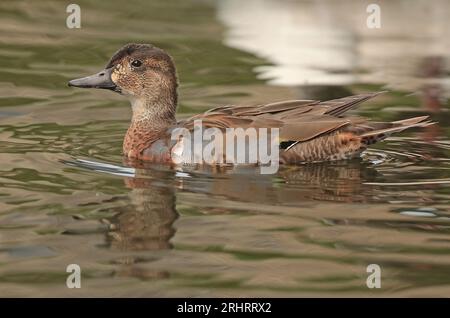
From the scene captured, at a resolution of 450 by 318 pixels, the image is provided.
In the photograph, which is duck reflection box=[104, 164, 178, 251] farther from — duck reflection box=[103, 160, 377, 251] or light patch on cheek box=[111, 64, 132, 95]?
light patch on cheek box=[111, 64, 132, 95]

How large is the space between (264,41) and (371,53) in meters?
1.18

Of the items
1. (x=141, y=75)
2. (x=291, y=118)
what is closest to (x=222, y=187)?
(x=291, y=118)

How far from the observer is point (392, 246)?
6.90m

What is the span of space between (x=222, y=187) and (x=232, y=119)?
0.83 m

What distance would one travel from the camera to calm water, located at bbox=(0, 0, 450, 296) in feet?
21.2

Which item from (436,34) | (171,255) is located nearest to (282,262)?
(171,255)

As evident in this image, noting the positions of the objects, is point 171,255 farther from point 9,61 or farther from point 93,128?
point 9,61

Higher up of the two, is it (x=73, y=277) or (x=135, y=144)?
(x=135, y=144)

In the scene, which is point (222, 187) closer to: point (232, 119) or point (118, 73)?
point (232, 119)

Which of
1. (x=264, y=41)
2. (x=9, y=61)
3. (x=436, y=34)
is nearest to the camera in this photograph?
(x=9, y=61)

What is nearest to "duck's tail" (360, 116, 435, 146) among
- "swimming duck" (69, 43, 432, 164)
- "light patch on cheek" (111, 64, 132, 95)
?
"swimming duck" (69, 43, 432, 164)

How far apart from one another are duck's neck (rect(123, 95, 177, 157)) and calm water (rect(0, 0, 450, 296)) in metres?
0.20

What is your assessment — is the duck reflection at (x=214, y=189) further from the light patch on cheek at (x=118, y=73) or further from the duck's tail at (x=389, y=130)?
the light patch on cheek at (x=118, y=73)

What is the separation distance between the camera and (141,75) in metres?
9.53
